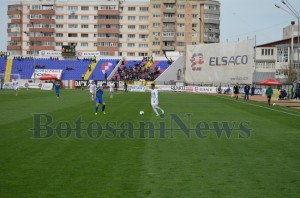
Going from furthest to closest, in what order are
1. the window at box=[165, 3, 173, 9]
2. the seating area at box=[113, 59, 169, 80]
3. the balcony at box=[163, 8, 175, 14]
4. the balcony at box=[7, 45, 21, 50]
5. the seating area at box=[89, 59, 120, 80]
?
the balcony at box=[7, 45, 21, 50] → the window at box=[165, 3, 173, 9] → the balcony at box=[163, 8, 175, 14] → the seating area at box=[113, 59, 169, 80] → the seating area at box=[89, 59, 120, 80]

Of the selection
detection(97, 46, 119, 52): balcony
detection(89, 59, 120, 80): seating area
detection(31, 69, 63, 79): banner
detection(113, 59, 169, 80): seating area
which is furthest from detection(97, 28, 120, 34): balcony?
detection(31, 69, 63, 79): banner

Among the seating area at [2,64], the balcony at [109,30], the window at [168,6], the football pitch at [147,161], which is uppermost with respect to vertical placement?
the window at [168,6]

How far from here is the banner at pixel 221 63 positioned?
65688 millimetres

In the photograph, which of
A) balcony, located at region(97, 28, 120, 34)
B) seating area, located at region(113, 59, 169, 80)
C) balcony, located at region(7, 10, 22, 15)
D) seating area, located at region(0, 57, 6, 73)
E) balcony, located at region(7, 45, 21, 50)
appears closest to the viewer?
seating area, located at region(113, 59, 169, 80)

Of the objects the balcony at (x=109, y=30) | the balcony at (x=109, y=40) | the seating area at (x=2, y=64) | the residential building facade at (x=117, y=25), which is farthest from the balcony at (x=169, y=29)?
the seating area at (x=2, y=64)

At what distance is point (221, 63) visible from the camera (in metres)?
70.0

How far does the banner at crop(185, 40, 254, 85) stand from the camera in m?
65.7

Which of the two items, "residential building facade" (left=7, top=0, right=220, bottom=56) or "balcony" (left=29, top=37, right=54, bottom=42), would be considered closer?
"residential building facade" (left=7, top=0, right=220, bottom=56)

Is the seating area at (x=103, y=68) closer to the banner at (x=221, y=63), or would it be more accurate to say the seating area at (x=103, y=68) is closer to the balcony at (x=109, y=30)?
the balcony at (x=109, y=30)

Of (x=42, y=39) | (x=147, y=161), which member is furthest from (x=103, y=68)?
(x=147, y=161)

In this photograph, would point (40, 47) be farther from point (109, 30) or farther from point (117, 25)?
point (117, 25)

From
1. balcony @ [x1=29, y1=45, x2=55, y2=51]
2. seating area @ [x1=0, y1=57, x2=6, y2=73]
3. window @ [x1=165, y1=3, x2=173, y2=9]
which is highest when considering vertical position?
window @ [x1=165, y1=3, x2=173, y2=9]

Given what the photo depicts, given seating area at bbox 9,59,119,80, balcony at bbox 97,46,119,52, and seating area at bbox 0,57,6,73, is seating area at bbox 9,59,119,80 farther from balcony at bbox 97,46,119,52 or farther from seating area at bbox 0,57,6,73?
balcony at bbox 97,46,119,52

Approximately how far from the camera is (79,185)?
27.1 feet
